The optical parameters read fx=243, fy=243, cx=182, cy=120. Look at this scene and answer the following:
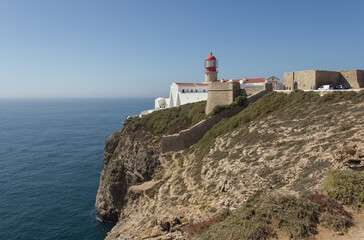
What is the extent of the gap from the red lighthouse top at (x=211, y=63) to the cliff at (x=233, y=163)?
52.6 feet

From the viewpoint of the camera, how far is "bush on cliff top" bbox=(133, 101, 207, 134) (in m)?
31.6

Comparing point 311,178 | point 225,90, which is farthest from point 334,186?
point 225,90

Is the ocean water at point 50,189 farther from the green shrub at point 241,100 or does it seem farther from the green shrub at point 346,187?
the green shrub at point 346,187

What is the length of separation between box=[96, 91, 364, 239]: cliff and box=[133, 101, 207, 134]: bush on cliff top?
26cm

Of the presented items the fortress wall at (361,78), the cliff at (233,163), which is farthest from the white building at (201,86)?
the fortress wall at (361,78)

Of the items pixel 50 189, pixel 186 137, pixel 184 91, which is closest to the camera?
pixel 186 137

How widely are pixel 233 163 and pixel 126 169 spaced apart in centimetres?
1871

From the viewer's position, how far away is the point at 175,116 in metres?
35.0

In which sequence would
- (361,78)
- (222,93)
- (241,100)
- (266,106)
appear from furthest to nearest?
(222,93) < (241,100) < (361,78) < (266,106)

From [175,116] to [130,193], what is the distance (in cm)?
1371

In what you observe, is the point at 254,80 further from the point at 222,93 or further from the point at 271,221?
the point at 271,221

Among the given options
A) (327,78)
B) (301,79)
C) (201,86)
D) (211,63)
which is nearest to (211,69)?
(211,63)

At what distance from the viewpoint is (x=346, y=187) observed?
8.93 m

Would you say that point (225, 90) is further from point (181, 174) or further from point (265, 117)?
point (181, 174)
